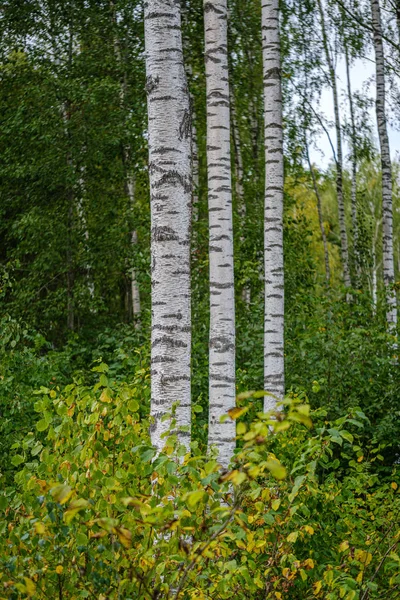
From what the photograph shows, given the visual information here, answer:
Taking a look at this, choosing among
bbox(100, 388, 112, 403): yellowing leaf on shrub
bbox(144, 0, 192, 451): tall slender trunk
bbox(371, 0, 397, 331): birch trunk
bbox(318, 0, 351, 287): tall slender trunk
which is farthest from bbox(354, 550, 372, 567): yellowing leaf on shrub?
bbox(318, 0, 351, 287): tall slender trunk

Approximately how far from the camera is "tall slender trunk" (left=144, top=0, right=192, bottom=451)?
391cm

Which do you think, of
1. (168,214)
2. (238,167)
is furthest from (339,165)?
(168,214)

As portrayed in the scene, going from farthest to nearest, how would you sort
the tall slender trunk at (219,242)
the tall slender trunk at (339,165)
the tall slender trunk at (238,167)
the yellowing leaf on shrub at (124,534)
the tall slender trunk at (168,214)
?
the tall slender trunk at (339,165) → the tall slender trunk at (238,167) → the tall slender trunk at (219,242) → the tall slender trunk at (168,214) → the yellowing leaf on shrub at (124,534)

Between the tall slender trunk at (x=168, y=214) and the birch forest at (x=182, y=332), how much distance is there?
0.01 meters

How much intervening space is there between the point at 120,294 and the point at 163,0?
506 inches

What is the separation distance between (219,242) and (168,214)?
2.22m

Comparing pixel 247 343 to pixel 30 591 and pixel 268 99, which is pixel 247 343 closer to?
pixel 268 99

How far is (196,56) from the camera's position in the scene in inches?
553

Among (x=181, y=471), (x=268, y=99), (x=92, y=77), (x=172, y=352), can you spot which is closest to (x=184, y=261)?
(x=172, y=352)

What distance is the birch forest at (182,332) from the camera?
297 centimetres

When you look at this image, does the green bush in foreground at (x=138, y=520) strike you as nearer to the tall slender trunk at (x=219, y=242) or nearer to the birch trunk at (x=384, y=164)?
the tall slender trunk at (x=219, y=242)

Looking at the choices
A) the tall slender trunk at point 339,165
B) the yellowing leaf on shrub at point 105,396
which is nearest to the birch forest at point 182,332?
the yellowing leaf on shrub at point 105,396

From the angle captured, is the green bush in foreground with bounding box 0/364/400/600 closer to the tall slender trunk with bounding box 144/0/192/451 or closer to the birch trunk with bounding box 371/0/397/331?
the tall slender trunk with bounding box 144/0/192/451

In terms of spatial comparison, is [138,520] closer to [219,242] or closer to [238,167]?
[219,242]
